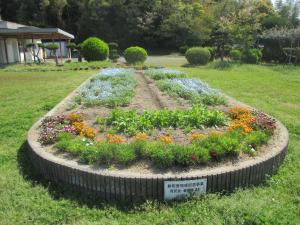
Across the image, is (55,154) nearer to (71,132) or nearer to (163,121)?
(71,132)

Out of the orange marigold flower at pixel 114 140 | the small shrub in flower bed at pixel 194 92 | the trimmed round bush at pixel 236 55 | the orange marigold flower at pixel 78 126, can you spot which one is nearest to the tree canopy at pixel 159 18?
the trimmed round bush at pixel 236 55

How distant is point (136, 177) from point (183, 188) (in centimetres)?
48

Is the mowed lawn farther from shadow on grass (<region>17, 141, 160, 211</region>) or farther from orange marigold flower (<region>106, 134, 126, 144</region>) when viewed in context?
orange marigold flower (<region>106, 134, 126, 144</region>)

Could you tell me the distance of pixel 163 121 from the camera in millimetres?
4848

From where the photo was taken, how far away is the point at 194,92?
7070 mm

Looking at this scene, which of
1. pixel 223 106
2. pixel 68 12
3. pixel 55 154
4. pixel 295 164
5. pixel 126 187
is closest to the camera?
pixel 126 187

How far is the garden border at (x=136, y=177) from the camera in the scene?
130 inches

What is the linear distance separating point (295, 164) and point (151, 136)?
6.33 feet

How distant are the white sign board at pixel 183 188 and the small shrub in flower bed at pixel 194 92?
3214mm

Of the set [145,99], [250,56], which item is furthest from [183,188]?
[250,56]

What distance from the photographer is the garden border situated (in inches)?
130

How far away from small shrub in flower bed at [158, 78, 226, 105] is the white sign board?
3.21 meters

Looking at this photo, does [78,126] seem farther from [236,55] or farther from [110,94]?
[236,55]

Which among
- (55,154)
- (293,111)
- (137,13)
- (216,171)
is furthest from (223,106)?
(137,13)
